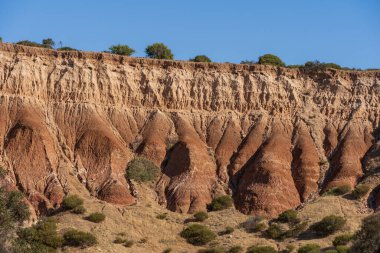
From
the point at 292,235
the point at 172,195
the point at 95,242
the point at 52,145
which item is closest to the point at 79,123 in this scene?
the point at 52,145

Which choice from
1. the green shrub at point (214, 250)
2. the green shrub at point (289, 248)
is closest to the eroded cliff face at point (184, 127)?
the green shrub at point (289, 248)

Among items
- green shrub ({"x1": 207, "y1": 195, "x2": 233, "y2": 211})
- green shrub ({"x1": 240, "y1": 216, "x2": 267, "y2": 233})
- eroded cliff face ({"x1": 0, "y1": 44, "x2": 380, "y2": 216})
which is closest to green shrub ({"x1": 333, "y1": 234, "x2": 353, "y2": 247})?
green shrub ({"x1": 240, "y1": 216, "x2": 267, "y2": 233})

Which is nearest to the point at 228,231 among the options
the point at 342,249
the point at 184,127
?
the point at 342,249

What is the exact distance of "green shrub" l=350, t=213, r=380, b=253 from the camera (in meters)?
53.9

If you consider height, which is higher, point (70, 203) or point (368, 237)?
point (70, 203)

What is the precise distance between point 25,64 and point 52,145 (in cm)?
1022

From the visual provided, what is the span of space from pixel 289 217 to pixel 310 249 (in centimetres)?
558

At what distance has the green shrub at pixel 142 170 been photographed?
7431cm

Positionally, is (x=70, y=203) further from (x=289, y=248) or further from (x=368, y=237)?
(x=368, y=237)

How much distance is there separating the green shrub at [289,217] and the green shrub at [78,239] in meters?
15.4

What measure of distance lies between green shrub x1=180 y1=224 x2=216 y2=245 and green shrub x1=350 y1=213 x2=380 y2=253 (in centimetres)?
1272

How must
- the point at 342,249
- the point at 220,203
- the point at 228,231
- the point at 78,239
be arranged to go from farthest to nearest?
the point at 220,203 → the point at 228,231 → the point at 78,239 → the point at 342,249

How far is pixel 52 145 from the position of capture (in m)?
75.2

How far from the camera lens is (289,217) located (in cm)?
6806
